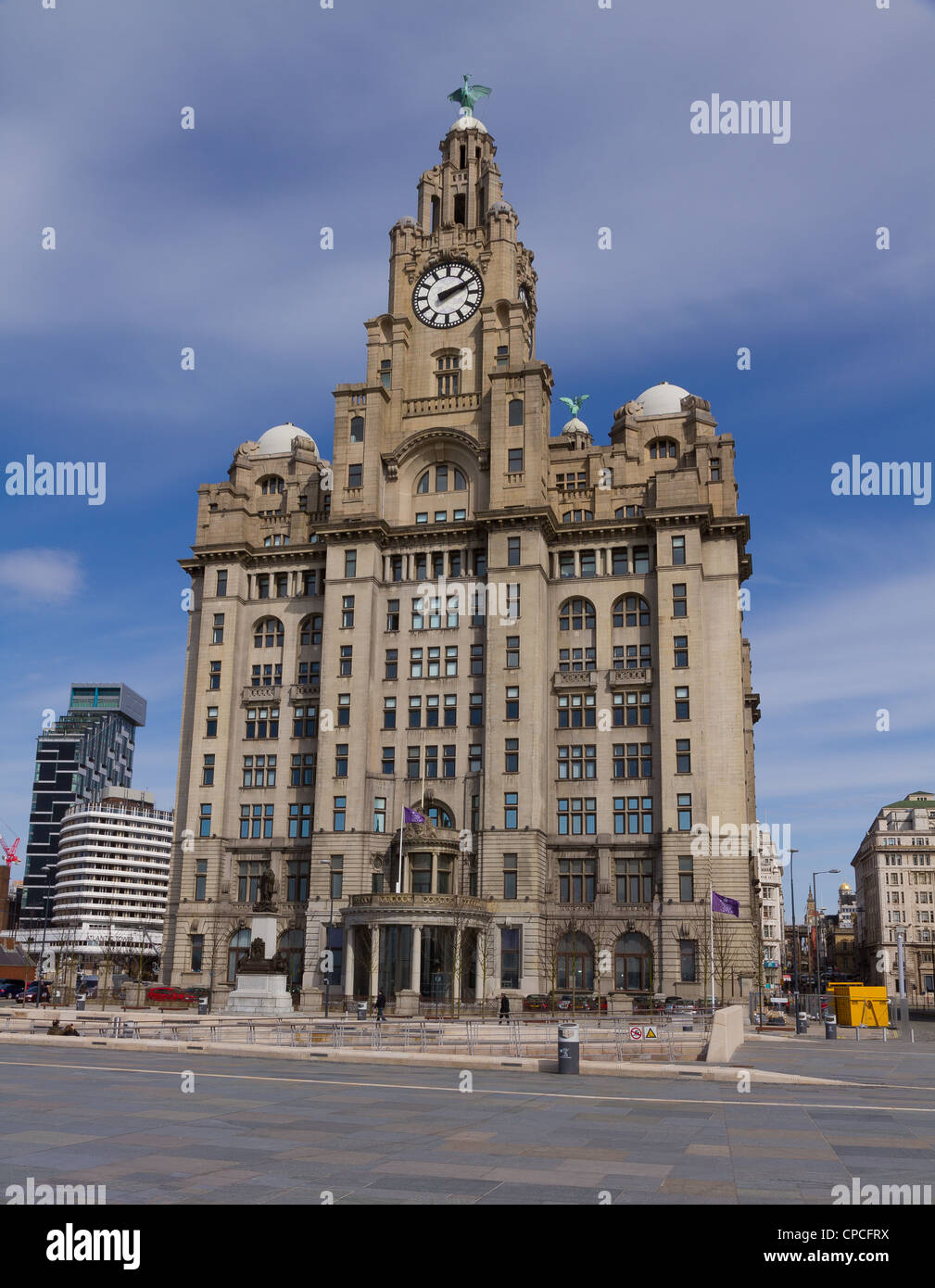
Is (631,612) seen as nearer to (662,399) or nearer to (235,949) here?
(662,399)

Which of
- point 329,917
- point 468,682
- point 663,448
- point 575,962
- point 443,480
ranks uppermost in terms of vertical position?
point 663,448

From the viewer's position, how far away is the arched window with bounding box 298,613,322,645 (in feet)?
302

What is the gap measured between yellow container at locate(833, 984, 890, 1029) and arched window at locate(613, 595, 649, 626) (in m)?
32.0

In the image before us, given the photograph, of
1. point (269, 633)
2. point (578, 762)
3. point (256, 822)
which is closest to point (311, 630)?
point (269, 633)

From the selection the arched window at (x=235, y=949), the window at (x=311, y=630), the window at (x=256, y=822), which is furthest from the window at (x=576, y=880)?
the window at (x=311, y=630)

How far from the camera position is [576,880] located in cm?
8312

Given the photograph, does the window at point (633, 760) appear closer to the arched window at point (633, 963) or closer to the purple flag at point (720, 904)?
the arched window at point (633, 963)

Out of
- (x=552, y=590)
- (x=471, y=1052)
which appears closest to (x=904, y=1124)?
(x=471, y=1052)

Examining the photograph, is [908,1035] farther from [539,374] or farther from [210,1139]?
[539,374]

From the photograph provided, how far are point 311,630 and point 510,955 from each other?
30325mm

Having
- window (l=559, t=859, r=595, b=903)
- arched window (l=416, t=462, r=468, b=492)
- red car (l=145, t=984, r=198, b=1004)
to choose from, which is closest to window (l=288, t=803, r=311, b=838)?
red car (l=145, t=984, r=198, b=1004)

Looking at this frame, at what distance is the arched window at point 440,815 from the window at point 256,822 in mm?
13134
